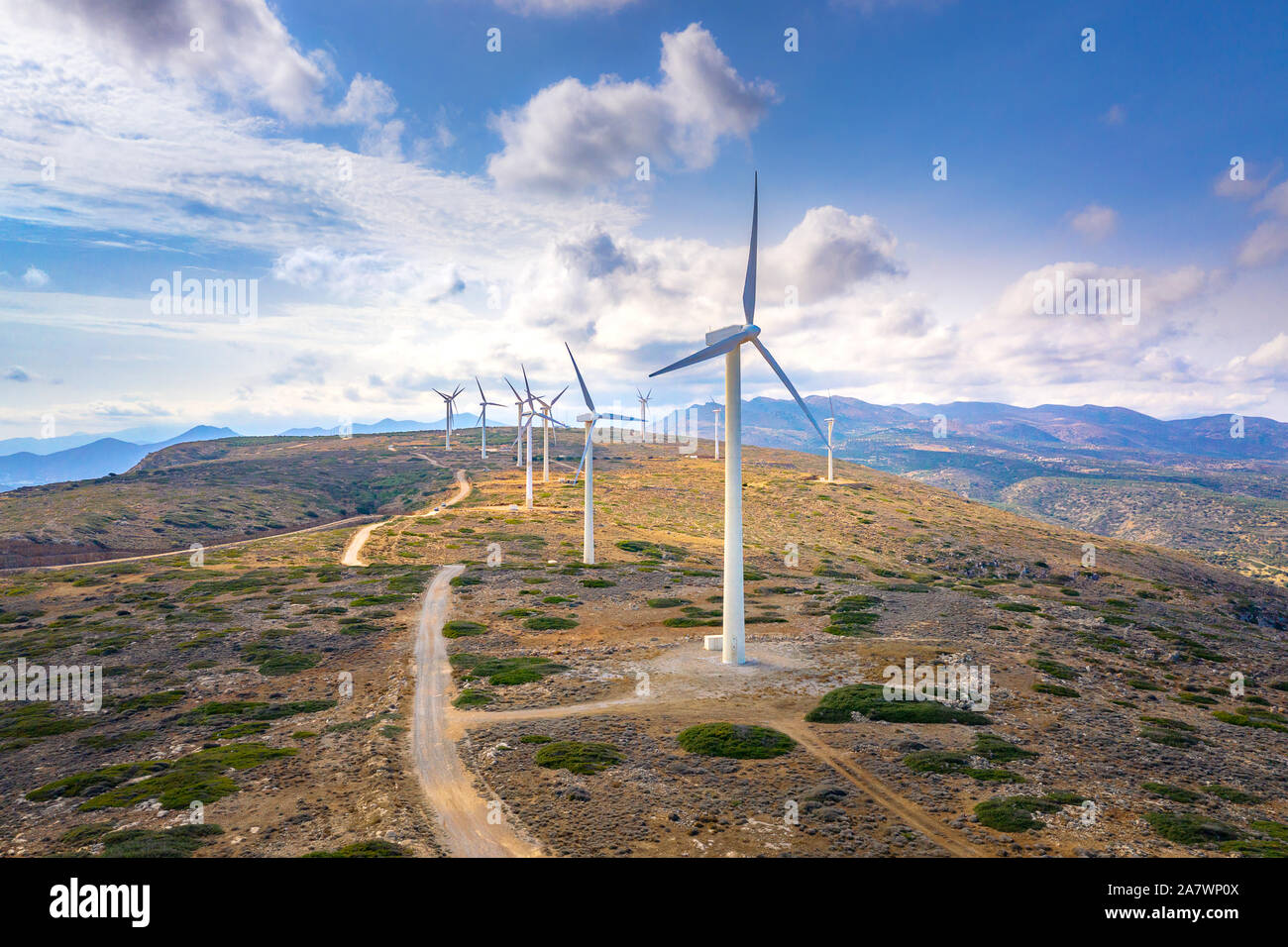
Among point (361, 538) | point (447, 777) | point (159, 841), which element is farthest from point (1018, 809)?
point (361, 538)

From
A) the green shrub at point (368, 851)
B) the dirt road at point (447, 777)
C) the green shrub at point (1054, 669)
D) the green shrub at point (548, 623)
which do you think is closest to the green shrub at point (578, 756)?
the dirt road at point (447, 777)

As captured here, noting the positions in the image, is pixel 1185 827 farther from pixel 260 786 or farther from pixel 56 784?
pixel 56 784

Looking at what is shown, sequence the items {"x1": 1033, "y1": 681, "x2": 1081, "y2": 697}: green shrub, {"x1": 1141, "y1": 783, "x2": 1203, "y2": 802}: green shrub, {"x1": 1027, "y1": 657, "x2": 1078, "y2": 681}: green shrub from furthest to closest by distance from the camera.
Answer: {"x1": 1027, "y1": 657, "x2": 1078, "y2": 681}: green shrub < {"x1": 1033, "y1": 681, "x2": 1081, "y2": 697}: green shrub < {"x1": 1141, "y1": 783, "x2": 1203, "y2": 802}: green shrub

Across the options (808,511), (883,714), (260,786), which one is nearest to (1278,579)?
(808,511)

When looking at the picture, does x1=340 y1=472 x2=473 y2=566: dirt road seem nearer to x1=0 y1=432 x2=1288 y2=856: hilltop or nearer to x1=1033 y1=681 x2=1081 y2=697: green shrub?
x1=0 y1=432 x2=1288 y2=856: hilltop

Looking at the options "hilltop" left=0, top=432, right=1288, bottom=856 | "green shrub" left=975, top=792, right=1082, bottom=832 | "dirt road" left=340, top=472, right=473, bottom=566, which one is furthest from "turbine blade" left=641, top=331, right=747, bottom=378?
"dirt road" left=340, top=472, right=473, bottom=566
